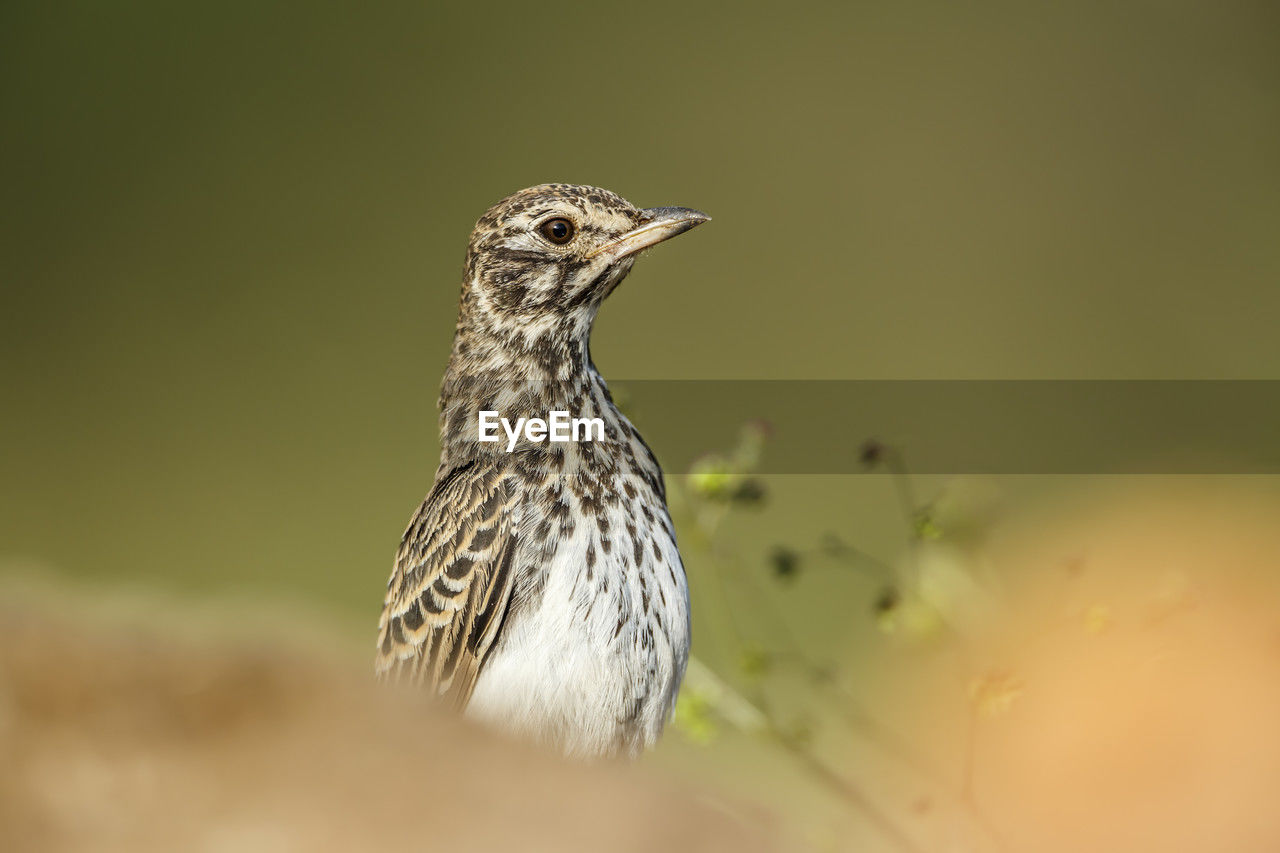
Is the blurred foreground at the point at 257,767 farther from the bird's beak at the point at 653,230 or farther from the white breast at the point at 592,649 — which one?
the bird's beak at the point at 653,230

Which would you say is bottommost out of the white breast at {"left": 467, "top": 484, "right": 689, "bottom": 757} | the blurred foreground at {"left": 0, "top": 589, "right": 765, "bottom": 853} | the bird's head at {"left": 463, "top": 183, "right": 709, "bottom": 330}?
the blurred foreground at {"left": 0, "top": 589, "right": 765, "bottom": 853}

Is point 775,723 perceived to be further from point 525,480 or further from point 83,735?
point 83,735

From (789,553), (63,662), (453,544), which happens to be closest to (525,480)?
(453,544)

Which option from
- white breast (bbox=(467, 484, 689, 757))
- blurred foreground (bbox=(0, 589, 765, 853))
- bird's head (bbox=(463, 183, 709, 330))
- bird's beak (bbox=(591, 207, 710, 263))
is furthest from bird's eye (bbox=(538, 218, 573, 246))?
blurred foreground (bbox=(0, 589, 765, 853))

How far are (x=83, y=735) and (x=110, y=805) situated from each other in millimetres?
140

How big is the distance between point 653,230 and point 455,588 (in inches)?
54.8

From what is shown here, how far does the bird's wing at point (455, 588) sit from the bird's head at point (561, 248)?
24.8 inches

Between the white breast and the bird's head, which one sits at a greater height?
the bird's head

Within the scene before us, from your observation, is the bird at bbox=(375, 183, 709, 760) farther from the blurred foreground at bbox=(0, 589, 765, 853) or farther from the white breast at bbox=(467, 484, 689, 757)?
the blurred foreground at bbox=(0, 589, 765, 853)

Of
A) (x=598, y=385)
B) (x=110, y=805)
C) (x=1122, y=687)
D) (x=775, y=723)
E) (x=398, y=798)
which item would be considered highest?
(x=598, y=385)

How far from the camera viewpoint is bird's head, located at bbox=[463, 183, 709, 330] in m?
4.42

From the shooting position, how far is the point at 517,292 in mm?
4484

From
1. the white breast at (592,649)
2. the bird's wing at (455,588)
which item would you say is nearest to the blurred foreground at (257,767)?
the white breast at (592,649)

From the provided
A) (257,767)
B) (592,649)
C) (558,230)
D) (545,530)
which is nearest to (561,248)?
(558,230)
